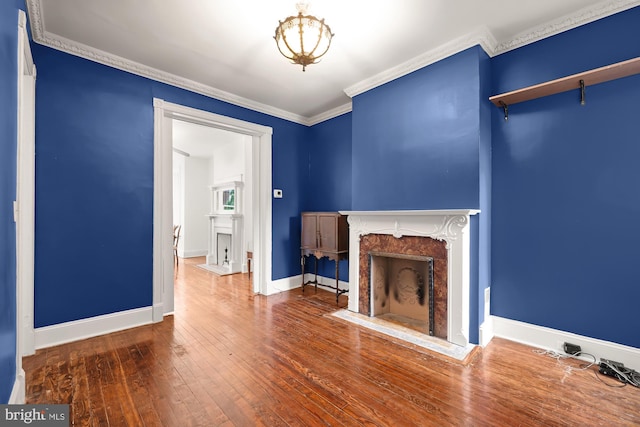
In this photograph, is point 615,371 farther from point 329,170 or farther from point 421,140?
point 329,170

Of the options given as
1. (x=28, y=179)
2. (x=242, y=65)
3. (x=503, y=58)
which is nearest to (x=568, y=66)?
(x=503, y=58)

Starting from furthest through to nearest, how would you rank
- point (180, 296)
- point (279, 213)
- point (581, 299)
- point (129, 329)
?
point (279, 213)
point (180, 296)
point (129, 329)
point (581, 299)

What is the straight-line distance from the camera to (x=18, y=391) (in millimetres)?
1688

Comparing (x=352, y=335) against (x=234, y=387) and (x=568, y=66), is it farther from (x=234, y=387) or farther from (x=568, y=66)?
(x=568, y=66)

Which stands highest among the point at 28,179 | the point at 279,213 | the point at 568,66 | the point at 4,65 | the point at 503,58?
the point at 503,58

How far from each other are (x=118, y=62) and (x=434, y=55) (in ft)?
10.9

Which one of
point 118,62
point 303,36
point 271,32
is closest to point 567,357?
point 303,36

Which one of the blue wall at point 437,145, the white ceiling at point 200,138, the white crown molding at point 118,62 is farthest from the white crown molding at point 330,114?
the white ceiling at point 200,138

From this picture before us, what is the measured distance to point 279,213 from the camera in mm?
4539

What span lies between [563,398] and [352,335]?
162 cm

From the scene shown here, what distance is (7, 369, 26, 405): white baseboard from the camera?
1.59 meters

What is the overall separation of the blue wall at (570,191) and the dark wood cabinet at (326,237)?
6.03 feet

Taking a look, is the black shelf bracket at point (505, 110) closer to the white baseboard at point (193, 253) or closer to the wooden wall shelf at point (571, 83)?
the wooden wall shelf at point (571, 83)

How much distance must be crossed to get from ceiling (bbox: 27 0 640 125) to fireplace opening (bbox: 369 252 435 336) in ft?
7.01
